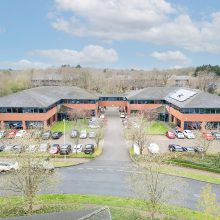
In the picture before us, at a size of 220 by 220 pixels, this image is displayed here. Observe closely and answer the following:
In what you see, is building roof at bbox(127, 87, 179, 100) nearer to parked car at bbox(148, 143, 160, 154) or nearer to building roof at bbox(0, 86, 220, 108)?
building roof at bbox(0, 86, 220, 108)

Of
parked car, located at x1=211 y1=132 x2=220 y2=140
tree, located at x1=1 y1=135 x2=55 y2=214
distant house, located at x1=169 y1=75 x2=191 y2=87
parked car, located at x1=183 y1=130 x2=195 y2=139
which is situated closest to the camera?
tree, located at x1=1 y1=135 x2=55 y2=214

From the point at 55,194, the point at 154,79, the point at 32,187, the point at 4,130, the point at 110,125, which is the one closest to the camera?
the point at 32,187

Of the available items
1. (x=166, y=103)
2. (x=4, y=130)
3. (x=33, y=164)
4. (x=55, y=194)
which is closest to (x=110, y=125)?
(x=166, y=103)

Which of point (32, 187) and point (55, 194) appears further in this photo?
point (55, 194)

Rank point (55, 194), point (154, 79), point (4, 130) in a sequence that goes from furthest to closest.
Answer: point (154, 79) < point (4, 130) < point (55, 194)

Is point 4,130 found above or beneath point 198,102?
beneath

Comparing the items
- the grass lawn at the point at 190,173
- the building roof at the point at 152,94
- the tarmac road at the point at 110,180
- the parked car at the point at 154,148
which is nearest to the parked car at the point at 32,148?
the tarmac road at the point at 110,180

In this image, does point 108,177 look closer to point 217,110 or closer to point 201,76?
point 217,110

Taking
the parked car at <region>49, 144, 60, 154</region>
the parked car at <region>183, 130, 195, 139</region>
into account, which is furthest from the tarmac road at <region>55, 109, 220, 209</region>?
the parked car at <region>183, 130, 195, 139</region>
